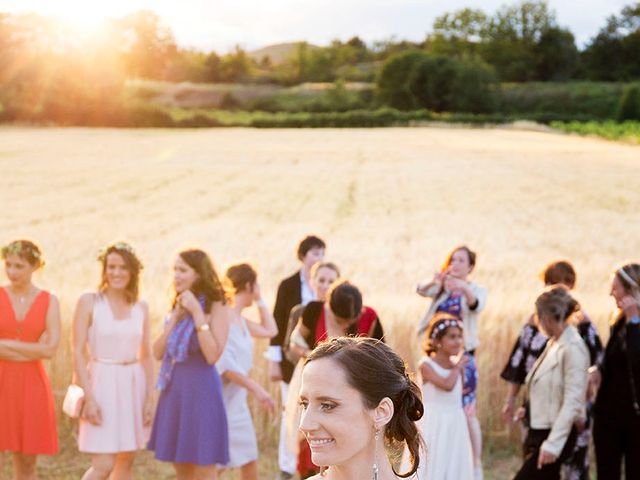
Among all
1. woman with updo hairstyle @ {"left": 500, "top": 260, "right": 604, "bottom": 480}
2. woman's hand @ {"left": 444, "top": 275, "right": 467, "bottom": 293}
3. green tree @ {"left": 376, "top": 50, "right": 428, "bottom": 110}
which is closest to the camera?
woman with updo hairstyle @ {"left": 500, "top": 260, "right": 604, "bottom": 480}

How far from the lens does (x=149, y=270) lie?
1388 centimetres

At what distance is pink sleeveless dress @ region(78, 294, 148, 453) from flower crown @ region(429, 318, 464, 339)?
1.73m

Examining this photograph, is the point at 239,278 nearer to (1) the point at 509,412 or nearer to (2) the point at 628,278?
(1) the point at 509,412

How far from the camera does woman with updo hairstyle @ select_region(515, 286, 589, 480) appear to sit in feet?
20.2

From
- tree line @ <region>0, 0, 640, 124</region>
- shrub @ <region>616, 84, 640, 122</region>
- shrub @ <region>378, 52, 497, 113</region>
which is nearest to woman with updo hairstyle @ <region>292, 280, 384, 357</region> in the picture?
tree line @ <region>0, 0, 640, 124</region>

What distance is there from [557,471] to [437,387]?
836 millimetres

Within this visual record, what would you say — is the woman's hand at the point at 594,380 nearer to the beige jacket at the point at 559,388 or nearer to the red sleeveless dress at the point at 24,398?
the beige jacket at the point at 559,388

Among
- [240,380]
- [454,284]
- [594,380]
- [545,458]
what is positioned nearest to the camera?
[545,458]

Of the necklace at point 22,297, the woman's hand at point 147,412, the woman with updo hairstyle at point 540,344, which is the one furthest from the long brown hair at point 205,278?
the woman with updo hairstyle at point 540,344

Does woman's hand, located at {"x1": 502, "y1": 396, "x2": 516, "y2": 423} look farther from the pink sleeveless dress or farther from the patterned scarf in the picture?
the pink sleeveless dress

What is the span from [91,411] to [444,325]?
6.81 ft

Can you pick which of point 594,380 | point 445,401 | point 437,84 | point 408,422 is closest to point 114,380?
point 445,401

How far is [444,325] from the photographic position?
243 inches

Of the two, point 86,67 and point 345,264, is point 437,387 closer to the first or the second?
point 345,264
